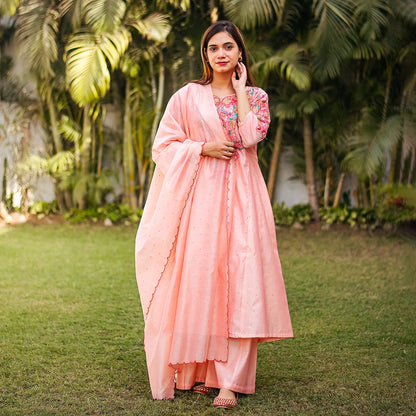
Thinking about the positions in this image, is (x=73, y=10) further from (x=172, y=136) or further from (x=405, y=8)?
(x=172, y=136)

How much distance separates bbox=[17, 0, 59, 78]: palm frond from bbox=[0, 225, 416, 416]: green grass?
8.45 ft

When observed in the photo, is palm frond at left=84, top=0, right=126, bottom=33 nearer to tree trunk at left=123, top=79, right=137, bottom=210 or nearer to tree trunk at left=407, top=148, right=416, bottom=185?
tree trunk at left=123, top=79, right=137, bottom=210

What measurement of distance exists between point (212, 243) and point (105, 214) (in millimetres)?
6373

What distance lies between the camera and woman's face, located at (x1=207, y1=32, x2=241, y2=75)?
2924 mm

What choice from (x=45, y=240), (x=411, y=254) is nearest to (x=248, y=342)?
(x=411, y=254)

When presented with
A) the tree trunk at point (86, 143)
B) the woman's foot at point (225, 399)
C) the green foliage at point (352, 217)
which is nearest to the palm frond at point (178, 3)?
the tree trunk at point (86, 143)

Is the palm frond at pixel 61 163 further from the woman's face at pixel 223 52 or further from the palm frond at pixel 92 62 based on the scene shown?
the woman's face at pixel 223 52

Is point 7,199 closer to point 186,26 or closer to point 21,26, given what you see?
point 21,26

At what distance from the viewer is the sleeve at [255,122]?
2.90m

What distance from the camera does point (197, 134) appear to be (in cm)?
300

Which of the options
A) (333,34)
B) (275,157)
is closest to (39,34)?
(275,157)

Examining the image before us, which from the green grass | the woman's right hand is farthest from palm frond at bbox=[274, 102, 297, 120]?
the woman's right hand

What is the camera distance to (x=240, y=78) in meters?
2.96

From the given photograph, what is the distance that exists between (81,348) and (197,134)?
58.0 inches
